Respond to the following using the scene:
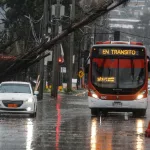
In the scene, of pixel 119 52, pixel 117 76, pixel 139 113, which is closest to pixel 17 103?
pixel 117 76

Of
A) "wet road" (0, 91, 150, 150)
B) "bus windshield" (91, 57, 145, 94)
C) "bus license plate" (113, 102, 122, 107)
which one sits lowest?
"bus license plate" (113, 102, 122, 107)

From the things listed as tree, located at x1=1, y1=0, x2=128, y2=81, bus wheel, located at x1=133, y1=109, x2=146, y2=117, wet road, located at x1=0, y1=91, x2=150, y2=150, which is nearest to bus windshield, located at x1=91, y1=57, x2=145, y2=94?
bus wheel, located at x1=133, y1=109, x2=146, y2=117

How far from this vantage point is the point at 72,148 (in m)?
13.2

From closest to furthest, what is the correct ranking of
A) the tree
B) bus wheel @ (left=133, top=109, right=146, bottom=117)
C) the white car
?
the tree → the white car → bus wheel @ (left=133, top=109, right=146, bottom=117)

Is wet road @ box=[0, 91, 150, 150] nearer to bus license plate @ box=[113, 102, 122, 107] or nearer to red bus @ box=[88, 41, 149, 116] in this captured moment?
bus license plate @ box=[113, 102, 122, 107]

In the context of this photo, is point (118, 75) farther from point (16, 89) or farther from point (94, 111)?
point (16, 89)

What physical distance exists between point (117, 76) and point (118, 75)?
7 centimetres

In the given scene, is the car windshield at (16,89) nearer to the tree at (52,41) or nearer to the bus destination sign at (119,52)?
the bus destination sign at (119,52)

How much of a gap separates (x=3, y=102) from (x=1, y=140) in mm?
10643

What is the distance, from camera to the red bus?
27031mm

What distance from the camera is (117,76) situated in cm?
2723

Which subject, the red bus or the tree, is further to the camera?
the red bus

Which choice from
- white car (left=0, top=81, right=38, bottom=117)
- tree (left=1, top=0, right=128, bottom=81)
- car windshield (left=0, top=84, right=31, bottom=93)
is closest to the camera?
tree (left=1, top=0, right=128, bottom=81)

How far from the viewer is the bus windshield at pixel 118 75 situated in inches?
1068
